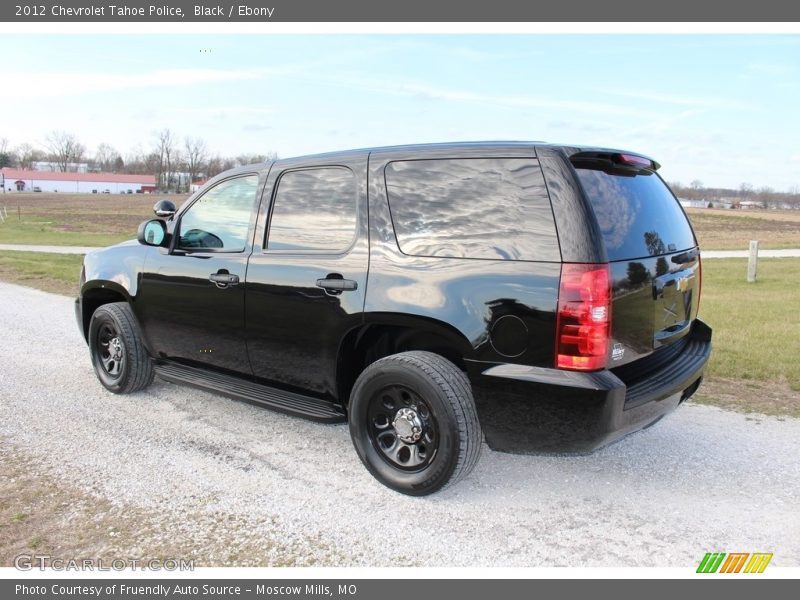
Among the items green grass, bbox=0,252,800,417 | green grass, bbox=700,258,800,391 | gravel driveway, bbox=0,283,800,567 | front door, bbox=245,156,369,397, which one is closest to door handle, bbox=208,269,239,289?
front door, bbox=245,156,369,397

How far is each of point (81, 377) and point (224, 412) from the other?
5.72ft

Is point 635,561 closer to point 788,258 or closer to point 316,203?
point 316,203

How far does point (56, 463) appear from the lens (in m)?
3.84

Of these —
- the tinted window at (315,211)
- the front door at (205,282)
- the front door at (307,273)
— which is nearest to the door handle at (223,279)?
the front door at (205,282)

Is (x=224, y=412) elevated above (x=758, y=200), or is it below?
below

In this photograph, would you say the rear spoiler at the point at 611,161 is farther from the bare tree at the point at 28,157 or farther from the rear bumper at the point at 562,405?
the bare tree at the point at 28,157

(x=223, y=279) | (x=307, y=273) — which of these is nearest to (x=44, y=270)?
(x=223, y=279)

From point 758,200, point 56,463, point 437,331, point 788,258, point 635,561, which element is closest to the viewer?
point 635,561

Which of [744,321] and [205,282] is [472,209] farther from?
[744,321]

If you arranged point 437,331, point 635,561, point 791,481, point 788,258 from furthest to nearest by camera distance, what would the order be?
point 788,258
point 791,481
point 437,331
point 635,561

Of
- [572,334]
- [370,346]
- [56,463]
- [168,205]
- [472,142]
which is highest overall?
[472,142]

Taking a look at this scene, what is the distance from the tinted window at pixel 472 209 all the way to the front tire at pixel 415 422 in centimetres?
62

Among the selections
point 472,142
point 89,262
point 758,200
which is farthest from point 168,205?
point 758,200

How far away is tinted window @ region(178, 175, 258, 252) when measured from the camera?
14.0 ft
